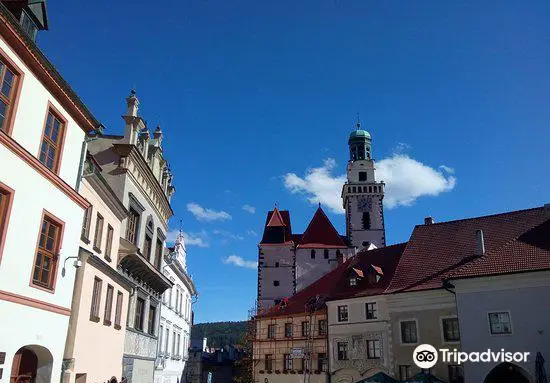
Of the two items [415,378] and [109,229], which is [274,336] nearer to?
[415,378]

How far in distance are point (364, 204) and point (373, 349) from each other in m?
36.2

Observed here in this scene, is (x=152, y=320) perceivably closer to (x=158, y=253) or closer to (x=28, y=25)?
(x=158, y=253)

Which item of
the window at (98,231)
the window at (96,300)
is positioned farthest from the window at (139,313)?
the window at (98,231)

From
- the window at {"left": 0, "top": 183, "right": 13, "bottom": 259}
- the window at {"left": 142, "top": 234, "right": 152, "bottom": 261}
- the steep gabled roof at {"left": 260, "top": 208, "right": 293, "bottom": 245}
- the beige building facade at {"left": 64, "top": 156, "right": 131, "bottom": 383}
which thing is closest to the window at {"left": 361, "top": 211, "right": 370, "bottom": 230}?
the steep gabled roof at {"left": 260, "top": 208, "right": 293, "bottom": 245}

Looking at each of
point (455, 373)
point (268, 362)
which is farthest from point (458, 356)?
point (268, 362)

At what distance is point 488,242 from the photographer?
1293 inches

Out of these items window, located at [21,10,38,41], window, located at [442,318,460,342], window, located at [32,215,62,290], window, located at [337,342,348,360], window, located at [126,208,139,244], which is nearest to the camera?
window, located at [32,215,62,290]

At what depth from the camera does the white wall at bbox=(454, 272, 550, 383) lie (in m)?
23.9

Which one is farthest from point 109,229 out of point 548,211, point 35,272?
point 548,211

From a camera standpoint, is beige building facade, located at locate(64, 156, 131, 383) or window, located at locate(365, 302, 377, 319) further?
window, located at locate(365, 302, 377, 319)

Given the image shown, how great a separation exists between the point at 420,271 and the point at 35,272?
1041 inches

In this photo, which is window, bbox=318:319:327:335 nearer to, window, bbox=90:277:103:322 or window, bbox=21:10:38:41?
window, bbox=90:277:103:322

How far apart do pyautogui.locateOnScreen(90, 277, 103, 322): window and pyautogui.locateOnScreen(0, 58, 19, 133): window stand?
7.56 metres

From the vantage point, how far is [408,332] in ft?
103
